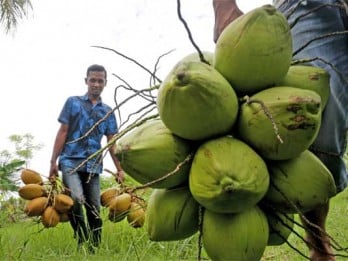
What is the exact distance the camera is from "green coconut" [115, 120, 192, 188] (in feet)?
3.69

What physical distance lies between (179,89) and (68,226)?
4850 millimetres

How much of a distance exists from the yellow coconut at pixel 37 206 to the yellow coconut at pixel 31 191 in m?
0.04

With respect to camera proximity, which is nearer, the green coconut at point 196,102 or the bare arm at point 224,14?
the green coconut at point 196,102

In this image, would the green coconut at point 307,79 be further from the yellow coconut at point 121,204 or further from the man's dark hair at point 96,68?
the man's dark hair at point 96,68

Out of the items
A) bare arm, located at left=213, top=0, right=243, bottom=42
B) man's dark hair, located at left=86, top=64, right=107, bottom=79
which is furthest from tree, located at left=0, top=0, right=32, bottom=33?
bare arm, located at left=213, top=0, right=243, bottom=42

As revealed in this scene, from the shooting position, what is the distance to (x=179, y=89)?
107 cm

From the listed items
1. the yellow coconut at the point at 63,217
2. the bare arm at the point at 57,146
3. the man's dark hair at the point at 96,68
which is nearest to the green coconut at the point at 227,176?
the yellow coconut at the point at 63,217

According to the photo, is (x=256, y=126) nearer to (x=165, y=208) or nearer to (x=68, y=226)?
(x=165, y=208)

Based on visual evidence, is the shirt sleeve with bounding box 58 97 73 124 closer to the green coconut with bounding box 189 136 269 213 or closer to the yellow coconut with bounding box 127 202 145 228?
the yellow coconut with bounding box 127 202 145 228

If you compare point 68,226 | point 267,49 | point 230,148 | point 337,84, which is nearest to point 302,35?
point 337,84

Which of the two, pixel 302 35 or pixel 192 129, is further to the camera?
pixel 302 35

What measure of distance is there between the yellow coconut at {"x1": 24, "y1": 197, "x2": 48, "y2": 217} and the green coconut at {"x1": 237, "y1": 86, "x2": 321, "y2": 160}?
3.69 metres

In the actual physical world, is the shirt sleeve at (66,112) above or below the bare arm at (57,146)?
above

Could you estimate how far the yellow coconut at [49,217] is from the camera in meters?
4.60
